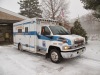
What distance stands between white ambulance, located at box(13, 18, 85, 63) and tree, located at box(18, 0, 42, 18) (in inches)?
1343

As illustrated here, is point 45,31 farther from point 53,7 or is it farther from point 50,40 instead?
point 53,7

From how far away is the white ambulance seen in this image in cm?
730

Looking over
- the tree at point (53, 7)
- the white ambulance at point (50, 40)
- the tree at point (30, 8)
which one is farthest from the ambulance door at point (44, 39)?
the tree at point (30, 8)

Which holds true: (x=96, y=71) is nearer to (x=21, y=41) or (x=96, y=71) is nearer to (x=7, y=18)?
(x=21, y=41)

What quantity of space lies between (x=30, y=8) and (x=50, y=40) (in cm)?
3927

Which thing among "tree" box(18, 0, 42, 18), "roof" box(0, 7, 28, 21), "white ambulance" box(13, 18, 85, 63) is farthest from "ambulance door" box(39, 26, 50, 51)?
"tree" box(18, 0, 42, 18)

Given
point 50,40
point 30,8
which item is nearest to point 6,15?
point 50,40

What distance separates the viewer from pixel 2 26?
2198 cm

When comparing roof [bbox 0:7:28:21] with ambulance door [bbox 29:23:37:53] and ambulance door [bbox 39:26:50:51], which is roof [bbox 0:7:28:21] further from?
ambulance door [bbox 39:26:50:51]

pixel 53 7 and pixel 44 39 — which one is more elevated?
pixel 53 7

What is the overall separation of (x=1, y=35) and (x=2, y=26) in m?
1.66

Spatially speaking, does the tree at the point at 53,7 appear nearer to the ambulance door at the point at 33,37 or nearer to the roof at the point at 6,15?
the roof at the point at 6,15

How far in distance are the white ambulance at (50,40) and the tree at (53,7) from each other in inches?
879

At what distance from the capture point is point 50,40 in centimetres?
809
